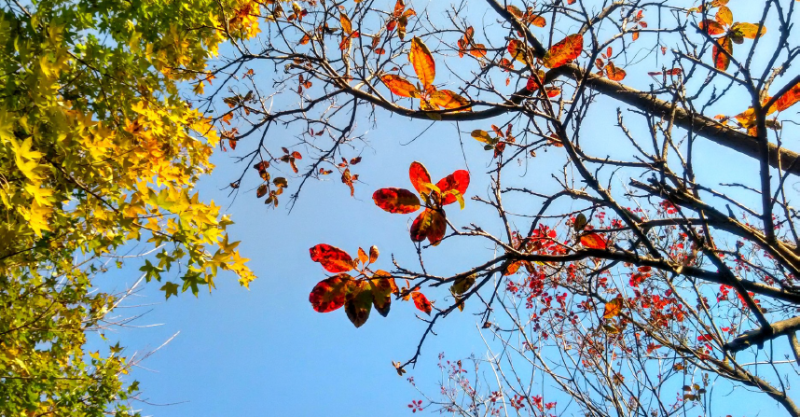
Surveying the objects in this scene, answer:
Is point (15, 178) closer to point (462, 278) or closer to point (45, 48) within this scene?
point (45, 48)

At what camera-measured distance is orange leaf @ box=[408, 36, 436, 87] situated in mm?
1235

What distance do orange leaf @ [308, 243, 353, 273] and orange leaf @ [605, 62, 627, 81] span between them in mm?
1990

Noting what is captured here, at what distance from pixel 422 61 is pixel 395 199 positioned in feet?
1.39

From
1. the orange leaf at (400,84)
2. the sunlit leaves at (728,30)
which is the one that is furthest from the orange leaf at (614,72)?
the orange leaf at (400,84)

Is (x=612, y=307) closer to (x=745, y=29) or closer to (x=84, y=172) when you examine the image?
(x=745, y=29)

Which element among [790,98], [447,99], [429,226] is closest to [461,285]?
[429,226]

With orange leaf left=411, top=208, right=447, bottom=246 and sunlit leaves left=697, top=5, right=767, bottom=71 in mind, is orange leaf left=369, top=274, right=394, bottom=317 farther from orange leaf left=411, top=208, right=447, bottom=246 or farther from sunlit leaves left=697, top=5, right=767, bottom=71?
sunlit leaves left=697, top=5, right=767, bottom=71

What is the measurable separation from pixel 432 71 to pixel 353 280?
667 millimetres

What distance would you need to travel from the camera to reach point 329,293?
120 centimetres

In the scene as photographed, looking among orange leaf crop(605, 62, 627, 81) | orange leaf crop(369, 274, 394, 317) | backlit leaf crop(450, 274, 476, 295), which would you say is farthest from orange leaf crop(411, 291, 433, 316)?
orange leaf crop(605, 62, 627, 81)

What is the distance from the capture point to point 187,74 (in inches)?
118

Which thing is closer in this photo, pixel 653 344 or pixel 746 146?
pixel 746 146

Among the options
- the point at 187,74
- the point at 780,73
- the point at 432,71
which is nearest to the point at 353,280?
the point at 432,71

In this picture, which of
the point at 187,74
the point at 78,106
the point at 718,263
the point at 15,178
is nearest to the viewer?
the point at 718,263
